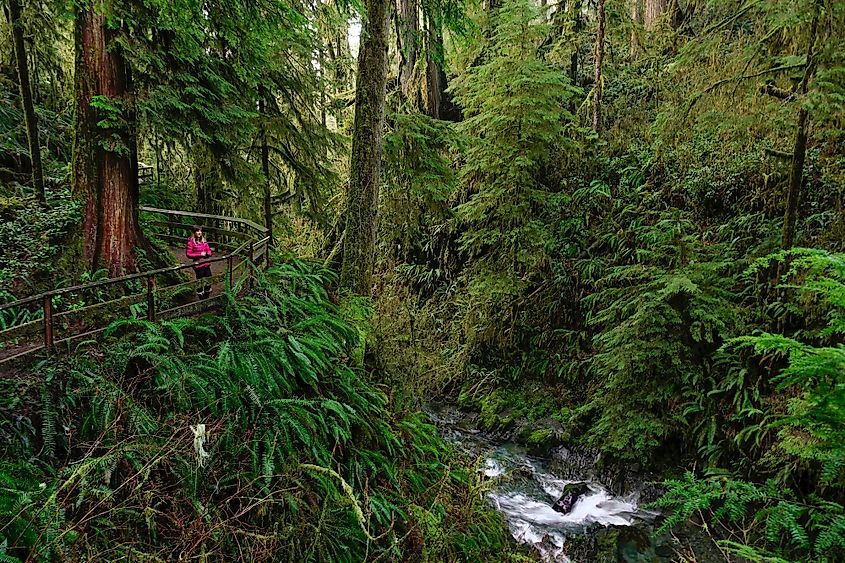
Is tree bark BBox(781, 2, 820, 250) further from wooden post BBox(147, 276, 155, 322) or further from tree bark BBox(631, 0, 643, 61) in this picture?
wooden post BBox(147, 276, 155, 322)

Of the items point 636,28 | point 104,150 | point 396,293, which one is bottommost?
point 396,293

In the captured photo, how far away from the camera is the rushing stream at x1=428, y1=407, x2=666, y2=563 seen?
8531 millimetres

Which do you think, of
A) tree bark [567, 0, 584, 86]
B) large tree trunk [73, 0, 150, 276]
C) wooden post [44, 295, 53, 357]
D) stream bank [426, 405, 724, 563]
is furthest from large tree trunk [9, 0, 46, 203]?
tree bark [567, 0, 584, 86]

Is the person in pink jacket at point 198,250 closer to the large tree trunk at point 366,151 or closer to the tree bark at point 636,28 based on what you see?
the large tree trunk at point 366,151

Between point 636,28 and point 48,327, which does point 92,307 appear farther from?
point 636,28

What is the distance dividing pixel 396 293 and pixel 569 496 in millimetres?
6355

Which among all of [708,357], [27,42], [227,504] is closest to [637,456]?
[708,357]

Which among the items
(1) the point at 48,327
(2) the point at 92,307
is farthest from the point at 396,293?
(1) the point at 48,327

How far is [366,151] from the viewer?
298 inches

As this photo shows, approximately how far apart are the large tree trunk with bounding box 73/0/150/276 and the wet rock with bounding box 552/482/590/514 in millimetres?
8899

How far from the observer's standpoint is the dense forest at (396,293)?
4.07m

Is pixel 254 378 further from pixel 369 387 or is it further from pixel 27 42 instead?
pixel 27 42

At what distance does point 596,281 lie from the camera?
12289 mm

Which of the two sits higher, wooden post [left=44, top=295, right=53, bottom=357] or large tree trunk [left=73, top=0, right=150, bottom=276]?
large tree trunk [left=73, top=0, right=150, bottom=276]
